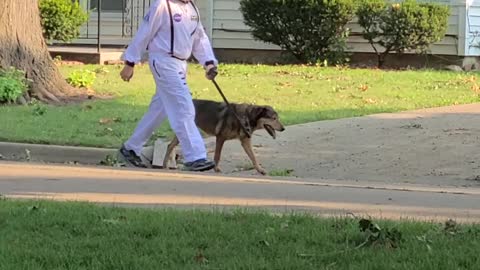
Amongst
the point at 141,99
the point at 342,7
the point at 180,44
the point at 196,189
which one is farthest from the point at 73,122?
the point at 342,7

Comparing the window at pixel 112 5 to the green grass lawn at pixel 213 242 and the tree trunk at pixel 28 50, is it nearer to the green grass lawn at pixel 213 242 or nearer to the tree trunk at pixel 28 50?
the tree trunk at pixel 28 50

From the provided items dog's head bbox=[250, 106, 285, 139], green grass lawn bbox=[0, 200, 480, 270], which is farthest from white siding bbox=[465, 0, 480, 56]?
green grass lawn bbox=[0, 200, 480, 270]

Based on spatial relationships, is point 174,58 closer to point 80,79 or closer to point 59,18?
point 80,79

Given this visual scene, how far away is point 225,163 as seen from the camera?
10453 mm

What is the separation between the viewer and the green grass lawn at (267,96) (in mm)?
11312

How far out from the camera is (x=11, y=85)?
1320cm

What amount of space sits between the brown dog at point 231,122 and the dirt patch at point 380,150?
33 cm

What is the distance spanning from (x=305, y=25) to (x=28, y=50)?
6600 millimetres

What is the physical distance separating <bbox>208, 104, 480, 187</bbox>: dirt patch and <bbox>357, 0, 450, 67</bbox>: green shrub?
608cm

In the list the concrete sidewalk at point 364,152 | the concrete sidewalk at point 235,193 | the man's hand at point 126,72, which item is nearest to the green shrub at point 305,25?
the concrete sidewalk at point 364,152

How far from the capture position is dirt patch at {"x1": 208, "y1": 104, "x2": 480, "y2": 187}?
9531mm

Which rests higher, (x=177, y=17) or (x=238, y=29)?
(x=177, y=17)

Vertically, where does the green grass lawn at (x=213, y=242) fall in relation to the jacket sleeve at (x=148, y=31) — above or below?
below

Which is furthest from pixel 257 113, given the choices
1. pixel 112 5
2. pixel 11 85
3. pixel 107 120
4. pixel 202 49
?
pixel 112 5
